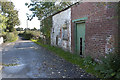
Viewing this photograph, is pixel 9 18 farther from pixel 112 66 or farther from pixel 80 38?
pixel 112 66

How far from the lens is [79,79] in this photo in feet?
12.8

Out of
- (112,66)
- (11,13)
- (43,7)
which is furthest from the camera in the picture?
(11,13)

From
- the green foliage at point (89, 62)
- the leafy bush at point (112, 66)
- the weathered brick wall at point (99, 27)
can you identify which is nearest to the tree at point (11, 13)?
the weathered brick wall at point (99, 27)

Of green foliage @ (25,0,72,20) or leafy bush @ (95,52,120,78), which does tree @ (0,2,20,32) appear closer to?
green foliage @ (25,0,72,20)

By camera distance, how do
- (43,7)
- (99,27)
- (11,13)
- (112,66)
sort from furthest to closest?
1. (11,13)
2. (43,7)
3. (99,27)
4. (112,66)

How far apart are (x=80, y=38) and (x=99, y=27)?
204cm

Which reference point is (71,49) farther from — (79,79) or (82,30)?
(79,79)

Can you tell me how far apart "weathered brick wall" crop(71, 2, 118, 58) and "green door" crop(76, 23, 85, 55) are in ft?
1.66

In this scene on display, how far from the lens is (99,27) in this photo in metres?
5.20

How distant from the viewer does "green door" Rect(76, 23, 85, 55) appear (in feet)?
22.0

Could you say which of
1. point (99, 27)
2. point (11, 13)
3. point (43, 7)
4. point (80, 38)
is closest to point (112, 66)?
point (99, 27)

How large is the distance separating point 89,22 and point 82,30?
0.99m

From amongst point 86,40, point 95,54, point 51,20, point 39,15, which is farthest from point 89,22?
point 39,15

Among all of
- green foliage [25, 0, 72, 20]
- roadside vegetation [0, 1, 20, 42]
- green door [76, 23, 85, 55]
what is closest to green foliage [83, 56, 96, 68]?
green door [76, 23, 85, 55]
